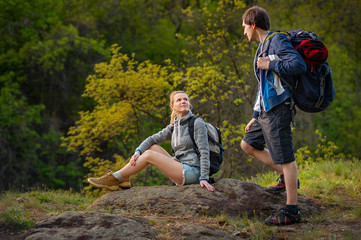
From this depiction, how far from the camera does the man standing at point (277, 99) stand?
12.9 ft

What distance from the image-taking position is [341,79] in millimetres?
21406

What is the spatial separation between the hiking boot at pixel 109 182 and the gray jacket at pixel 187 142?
472 mm

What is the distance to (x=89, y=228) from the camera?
3.70m

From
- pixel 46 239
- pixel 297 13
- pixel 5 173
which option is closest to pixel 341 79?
pixel 297 13

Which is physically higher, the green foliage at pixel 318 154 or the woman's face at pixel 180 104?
the woman's face at pixel 180 104

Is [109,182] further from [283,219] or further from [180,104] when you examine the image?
[283,219]

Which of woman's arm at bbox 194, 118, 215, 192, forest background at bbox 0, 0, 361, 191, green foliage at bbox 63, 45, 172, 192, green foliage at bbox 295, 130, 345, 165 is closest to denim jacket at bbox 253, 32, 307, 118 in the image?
woman's arm at bbox 194, 118, 215, 192

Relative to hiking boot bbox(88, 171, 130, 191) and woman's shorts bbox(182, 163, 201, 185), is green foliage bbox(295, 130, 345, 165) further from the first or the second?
hiking boot bbox(88, 171, 130, 191)

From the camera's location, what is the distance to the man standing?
3.95 m

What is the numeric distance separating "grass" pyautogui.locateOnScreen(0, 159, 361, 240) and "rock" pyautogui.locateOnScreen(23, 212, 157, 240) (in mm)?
242

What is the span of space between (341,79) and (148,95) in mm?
14743

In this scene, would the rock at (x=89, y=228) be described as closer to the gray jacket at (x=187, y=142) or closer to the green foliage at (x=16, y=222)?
the green foliage at (x=16, y=222)

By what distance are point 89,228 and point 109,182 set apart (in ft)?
4.89

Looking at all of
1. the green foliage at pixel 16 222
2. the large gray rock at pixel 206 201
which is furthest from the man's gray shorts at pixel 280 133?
the green foliage at pixel 16 222
